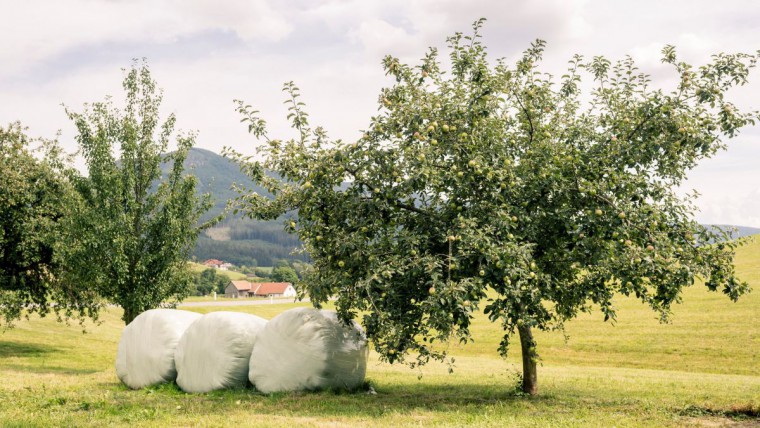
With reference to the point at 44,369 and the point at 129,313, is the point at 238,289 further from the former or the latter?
the point at 129,313

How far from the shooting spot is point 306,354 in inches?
537

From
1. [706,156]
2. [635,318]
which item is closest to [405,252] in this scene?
[706,156]

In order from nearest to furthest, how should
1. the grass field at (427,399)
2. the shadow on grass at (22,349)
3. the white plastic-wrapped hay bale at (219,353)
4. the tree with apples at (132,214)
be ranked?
the grass field at (427,399)
the white plastic-wrapped hay bale at (219,353)
the tree with apples at (132,214)
the shadow on grass at (22,349)

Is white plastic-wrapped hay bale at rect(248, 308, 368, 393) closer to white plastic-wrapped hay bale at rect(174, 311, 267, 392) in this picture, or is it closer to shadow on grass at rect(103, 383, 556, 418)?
shadow on grass at rect(103, 383, 556, 418)

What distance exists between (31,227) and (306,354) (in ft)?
53.8

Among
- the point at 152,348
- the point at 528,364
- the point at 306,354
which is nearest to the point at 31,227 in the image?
the point at 152,348

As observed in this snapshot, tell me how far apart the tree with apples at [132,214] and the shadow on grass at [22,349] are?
8620 mm

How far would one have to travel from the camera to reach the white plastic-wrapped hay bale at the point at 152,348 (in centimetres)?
1559

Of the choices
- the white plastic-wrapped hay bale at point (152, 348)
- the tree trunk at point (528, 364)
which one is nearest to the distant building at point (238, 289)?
the white plastic-wrapped hay bale at point (152, 348)

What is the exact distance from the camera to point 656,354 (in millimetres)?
29391

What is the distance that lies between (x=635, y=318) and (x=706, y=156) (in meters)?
30.0

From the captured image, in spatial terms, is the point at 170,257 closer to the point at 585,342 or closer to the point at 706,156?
the point at 706,156

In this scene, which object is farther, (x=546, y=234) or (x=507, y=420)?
(x=546, y=234)

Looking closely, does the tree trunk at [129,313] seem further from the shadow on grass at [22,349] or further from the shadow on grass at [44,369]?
the shadow on grass at [22,349]
